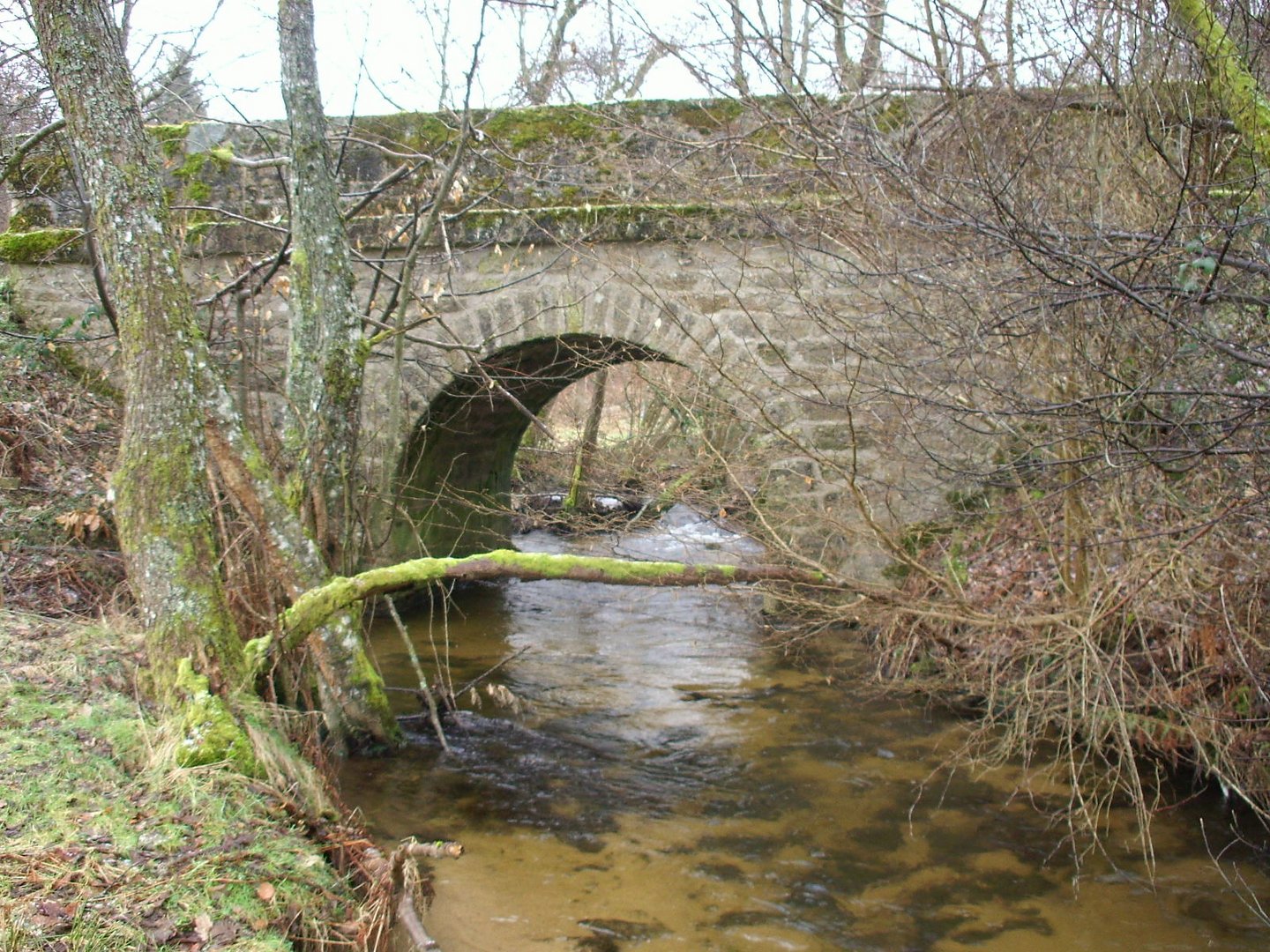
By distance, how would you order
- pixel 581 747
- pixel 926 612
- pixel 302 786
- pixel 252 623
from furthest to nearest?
1. pixel 581 747
2. pixel 926 612
3. pixel 252 623
4. pixel 302 786

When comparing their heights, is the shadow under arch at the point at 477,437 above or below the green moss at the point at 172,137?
below

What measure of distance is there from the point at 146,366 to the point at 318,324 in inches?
68.2

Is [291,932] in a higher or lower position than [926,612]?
lower

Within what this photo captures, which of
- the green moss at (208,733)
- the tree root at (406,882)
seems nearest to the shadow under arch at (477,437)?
the green moss at (208,733)

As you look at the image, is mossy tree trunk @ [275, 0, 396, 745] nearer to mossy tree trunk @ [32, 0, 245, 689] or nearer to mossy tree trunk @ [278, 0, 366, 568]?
mossy tree trunk @ [278, 0, 366, 568]

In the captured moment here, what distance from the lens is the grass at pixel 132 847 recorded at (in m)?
2.71

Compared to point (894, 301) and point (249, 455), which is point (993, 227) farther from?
point (249, 455)

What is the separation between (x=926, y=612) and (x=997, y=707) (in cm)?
136

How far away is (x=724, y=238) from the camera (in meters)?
7.70

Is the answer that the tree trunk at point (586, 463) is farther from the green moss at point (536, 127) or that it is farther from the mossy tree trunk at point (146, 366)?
the mossy tree trunk at point (146, 366)

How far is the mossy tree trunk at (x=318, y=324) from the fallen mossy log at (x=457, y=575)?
3.84 ft

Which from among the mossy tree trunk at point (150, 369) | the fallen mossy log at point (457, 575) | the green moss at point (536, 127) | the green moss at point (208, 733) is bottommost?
the green moss at point (208, 733)

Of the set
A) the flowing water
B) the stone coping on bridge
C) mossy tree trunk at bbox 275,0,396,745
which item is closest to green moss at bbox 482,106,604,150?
the stone coping on bridge

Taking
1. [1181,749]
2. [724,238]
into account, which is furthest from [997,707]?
[724,238]
